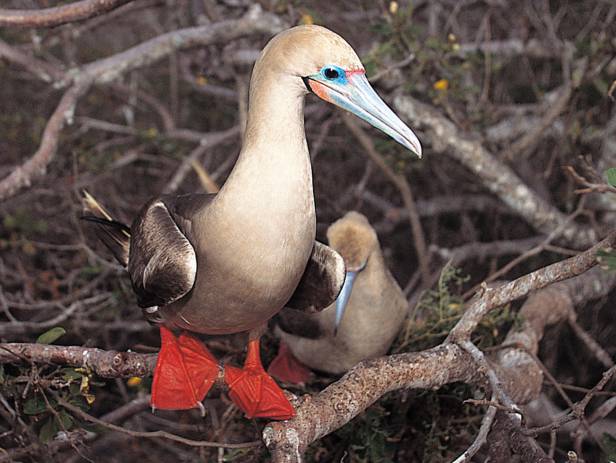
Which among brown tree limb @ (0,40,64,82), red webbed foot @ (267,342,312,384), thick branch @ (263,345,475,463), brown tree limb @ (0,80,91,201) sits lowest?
Answer: red webbed foot @ (267,342,312,384)

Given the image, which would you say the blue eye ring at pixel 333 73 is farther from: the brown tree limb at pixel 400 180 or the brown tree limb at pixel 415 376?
the brown tree limb at pixel 400 180

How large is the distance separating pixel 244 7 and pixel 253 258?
2.31 meters

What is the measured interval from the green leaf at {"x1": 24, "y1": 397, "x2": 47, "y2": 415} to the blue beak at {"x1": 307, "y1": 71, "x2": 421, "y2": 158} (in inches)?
50.7

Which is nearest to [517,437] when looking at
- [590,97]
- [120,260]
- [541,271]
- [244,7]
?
[541,271]

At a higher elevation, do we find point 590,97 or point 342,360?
point 590,97

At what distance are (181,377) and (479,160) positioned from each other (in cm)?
195

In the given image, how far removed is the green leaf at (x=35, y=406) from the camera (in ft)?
8.04

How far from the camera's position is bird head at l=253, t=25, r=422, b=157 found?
2.30m

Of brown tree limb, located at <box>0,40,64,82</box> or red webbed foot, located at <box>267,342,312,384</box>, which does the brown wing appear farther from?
brown tree limb, located at <box>0,40,64,82</box>

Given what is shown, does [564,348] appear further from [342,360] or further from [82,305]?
[82,305]

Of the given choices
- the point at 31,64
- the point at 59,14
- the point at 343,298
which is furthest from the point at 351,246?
the point at 31,64

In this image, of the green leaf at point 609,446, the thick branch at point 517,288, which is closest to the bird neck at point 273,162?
the thick branch at point 517,288

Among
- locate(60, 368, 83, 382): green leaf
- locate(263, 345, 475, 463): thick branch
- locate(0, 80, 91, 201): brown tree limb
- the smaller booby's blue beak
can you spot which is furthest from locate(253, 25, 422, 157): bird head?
locate(0, 80, 91, 201): brown tree limb

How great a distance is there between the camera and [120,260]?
3.25m
